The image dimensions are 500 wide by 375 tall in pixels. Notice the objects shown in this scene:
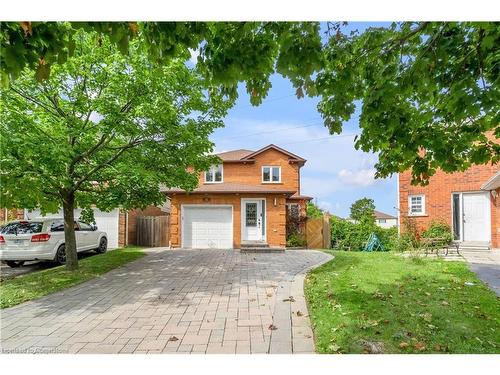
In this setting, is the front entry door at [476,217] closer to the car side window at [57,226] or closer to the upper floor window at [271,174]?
the upper floor window at [271,174]

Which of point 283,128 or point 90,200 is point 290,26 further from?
point 90,200

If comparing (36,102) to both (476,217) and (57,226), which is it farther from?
(476,217)

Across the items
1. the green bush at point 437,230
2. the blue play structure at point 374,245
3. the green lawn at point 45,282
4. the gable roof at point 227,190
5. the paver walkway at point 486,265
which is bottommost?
the blue play structure at point 374,245

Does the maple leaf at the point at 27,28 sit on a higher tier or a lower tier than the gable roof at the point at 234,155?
lower

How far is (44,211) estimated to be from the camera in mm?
6238

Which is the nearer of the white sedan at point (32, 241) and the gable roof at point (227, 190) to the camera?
the white sedan at point (32, 241)

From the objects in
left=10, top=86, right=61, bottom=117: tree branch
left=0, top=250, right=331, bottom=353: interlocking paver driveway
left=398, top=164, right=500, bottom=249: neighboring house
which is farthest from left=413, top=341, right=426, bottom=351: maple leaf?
left=398, top=164, right=500, bottom=249: neighboring house

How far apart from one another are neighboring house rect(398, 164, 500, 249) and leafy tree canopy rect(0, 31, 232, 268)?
907 cm

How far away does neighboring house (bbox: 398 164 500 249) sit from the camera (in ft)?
39.1

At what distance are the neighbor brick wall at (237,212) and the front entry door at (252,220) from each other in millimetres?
250

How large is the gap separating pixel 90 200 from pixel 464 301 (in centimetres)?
798

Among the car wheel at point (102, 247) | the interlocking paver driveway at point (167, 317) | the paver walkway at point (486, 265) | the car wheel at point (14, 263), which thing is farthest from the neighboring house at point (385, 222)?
the car wheel at point (14, 263)

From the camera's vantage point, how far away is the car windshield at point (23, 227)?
8375mm
